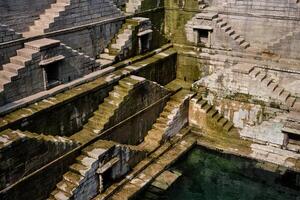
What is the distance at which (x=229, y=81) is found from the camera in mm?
18562

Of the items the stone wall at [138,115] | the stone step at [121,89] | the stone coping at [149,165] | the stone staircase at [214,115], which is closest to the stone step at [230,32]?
the stone staircase at [214,115]

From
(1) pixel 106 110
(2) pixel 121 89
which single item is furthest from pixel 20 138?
(2) pixel 121 89

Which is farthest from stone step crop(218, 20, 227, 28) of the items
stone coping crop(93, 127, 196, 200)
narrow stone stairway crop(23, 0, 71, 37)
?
narrow stone stairway crop(23, 0, 71, 37)

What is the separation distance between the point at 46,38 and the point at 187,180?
733cm

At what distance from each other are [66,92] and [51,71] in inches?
35.2

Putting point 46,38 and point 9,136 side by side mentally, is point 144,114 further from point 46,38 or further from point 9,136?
point 9,136

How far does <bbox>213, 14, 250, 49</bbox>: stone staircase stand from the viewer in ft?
62.2

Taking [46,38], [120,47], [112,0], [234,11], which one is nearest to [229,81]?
[234,11]

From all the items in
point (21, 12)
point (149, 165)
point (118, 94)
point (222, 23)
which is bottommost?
point (149, 165)

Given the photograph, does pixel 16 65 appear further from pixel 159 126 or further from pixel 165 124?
pixel 165 124

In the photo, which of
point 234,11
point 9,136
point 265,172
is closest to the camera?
point 9,136

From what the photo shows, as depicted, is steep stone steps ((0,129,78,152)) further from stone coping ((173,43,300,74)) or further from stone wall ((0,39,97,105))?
stone coping ((173,43,300,74))

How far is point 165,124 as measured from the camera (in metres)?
18.1

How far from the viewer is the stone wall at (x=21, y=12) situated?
44.8ft
